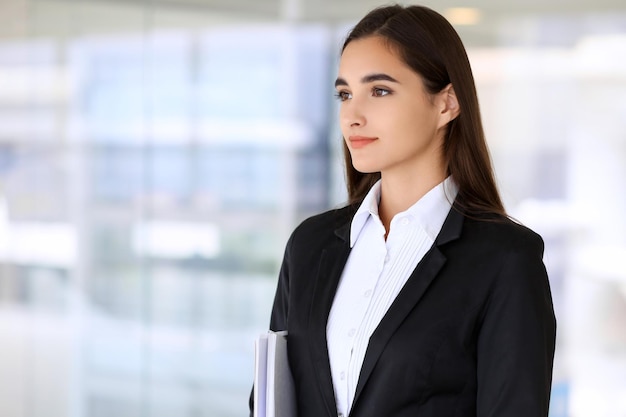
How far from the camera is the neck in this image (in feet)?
5.87

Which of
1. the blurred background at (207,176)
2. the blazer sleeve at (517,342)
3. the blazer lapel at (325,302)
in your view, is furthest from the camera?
the blurred background at (207,176)

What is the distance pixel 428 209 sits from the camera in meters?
1.73

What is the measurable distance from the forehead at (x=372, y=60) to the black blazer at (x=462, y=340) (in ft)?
1.02

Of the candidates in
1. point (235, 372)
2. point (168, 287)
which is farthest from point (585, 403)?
point (168, 287)

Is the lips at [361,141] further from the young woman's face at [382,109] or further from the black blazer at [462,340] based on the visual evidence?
the black blazer at [462,340]

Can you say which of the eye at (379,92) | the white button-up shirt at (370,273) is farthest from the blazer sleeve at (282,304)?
the eye at (379,92)

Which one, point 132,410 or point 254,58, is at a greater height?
point 254,58

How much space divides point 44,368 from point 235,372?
987 millimetres

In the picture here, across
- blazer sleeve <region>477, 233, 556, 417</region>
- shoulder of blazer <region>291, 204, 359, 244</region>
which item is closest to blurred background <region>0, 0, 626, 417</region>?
shoulder of blazer <region>291, 204, 359, 244</region>

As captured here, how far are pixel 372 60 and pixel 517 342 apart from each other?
59 centimetres

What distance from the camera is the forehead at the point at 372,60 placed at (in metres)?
1.71

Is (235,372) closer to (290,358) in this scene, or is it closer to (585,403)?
(585,403)

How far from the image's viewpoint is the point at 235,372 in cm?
474

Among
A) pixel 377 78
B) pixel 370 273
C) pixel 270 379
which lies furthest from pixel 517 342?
pixel 377 78
